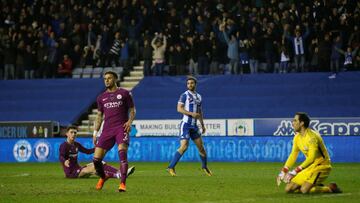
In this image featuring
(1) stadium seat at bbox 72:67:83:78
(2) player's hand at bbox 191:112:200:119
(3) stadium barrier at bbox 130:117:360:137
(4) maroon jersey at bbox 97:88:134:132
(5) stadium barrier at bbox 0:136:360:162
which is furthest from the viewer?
(1) stadium seat at bbox 72:67:83:78

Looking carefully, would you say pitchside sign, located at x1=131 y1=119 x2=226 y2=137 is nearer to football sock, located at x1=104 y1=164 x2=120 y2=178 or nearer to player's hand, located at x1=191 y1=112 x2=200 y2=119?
player's hand, located at x1=191 y1=112 x2=200 y2=119

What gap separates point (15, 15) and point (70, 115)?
6.42 meters

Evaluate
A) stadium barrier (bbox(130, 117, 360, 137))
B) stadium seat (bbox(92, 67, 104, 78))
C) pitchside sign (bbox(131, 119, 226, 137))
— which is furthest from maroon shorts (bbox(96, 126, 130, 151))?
stadium seat (bbox(92, 67, 104, 78))

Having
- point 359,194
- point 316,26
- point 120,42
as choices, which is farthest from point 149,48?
point 359,194

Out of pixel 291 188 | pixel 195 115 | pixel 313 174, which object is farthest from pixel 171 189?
pixel 195 115

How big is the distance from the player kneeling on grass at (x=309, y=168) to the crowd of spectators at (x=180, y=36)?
682 inches

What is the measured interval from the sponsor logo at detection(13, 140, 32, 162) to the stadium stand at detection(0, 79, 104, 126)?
452 centimetres

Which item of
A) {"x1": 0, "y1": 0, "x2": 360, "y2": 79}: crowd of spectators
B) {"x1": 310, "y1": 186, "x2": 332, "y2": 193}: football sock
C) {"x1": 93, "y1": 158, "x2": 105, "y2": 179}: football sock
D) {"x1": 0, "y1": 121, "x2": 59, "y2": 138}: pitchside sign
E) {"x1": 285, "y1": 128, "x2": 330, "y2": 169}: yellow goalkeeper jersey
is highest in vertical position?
{"x1": 0, "y1": 0, "x2": 360, "y2": 79}: crowd of spectators

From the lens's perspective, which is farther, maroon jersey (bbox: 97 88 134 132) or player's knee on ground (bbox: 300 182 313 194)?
maroon jersey (bbox: 97 88 134 132)

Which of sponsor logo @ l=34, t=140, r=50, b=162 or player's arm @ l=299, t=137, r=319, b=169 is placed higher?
player's arm @ l=299, t=137, r=319, b=169

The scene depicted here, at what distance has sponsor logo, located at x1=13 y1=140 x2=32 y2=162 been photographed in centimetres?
3089

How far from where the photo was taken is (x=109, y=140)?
48.6 ft

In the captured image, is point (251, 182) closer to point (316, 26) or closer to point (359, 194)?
point (359, 194)

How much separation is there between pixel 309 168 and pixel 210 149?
15.7 meters
